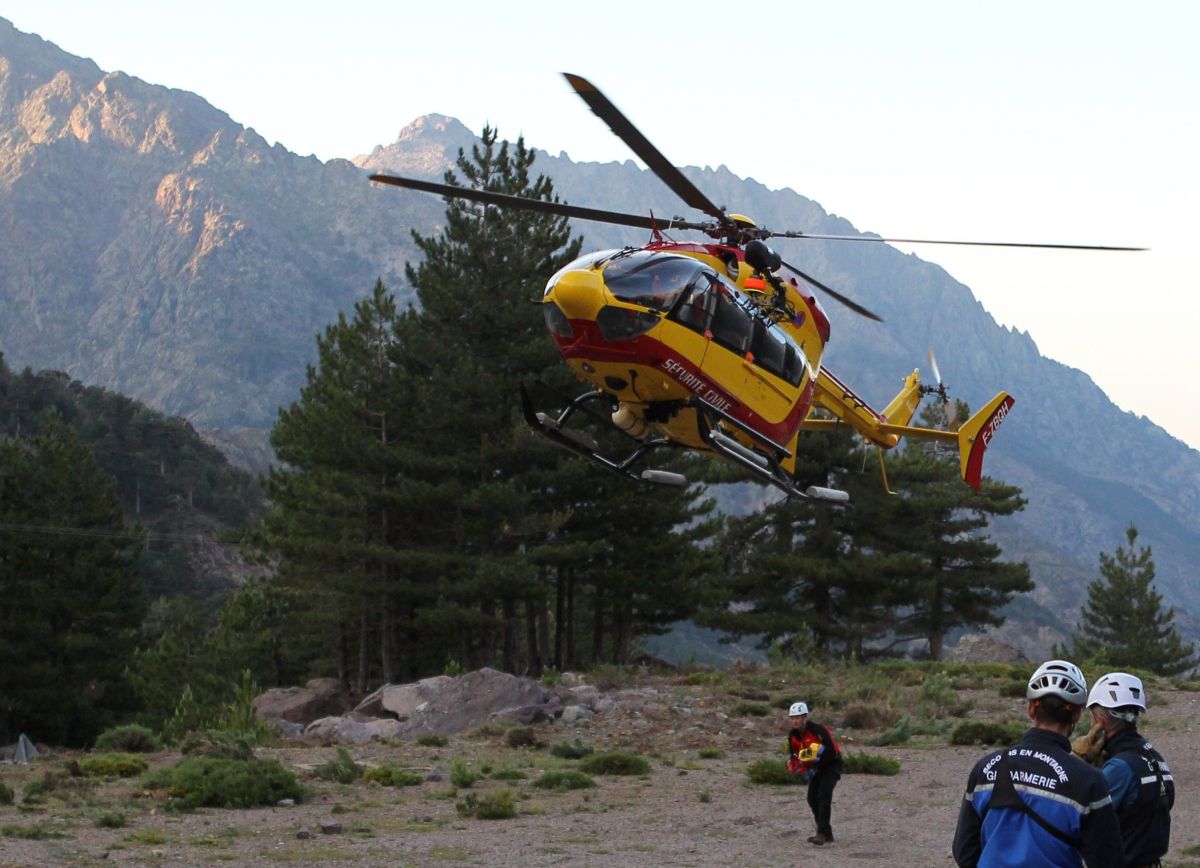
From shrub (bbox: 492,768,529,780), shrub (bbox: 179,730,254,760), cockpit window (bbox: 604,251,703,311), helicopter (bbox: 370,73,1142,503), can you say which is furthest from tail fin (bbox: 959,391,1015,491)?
shrub (bbox: 179,730,254,760)

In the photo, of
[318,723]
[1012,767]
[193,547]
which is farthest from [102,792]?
[193,547]

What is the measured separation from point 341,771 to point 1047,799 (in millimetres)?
14482

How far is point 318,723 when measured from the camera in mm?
24547

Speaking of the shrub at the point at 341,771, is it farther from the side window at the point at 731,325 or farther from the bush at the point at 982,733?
the bush at the point at 982,733

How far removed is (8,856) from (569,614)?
2155 centimetres

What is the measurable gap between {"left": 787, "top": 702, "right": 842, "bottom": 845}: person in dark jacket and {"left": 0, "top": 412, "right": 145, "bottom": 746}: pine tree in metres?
26.5

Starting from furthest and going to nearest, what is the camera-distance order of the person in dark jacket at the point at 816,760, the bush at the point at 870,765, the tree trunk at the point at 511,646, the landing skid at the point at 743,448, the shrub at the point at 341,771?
1. the tree trunk at the point at 511,646
2. the bush at the point at 870,765
3. the shrub at the point at 341,771
4. the landing skid at the point at 743,448
5. the person in dark jacket at the point at 816,760

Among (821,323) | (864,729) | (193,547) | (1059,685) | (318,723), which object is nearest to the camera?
(1059,685)

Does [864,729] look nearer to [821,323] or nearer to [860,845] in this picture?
[821,323]

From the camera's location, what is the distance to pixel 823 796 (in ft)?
43.9

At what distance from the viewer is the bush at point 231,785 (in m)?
16.0

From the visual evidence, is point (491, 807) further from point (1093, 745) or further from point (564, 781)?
point (1093, 745)

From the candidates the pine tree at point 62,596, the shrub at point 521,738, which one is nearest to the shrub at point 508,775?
the shrub at point 521,738

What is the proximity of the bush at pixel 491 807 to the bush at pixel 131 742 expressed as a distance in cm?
867
